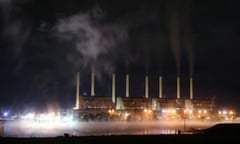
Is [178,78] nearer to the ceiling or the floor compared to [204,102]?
nearer to the ceiling

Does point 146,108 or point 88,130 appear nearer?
point 88,130

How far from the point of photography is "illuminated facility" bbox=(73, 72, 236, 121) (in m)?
139

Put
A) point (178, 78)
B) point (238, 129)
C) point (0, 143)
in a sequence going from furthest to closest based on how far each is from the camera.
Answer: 1. point (178, 78)
2. point (238, 129)
3. point (0, 143)

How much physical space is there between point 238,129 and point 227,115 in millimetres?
133742

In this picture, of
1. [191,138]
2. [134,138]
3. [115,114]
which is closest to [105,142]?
[134,138]

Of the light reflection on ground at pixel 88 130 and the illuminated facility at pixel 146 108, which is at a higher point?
the illuminated facility at pixel 146 108

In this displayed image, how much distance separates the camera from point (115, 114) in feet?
458

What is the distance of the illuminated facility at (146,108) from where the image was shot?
139m

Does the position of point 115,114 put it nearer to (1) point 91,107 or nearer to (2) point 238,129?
(1) point 91,107

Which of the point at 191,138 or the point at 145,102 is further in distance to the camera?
the point at 145,102

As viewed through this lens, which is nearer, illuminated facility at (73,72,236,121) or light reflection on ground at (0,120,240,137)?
light reflection on ground at (0,120,240,137)

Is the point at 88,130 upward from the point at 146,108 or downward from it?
downward

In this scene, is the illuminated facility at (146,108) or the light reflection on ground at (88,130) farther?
the illuminated facility at (146,108)

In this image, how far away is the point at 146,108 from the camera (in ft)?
488
